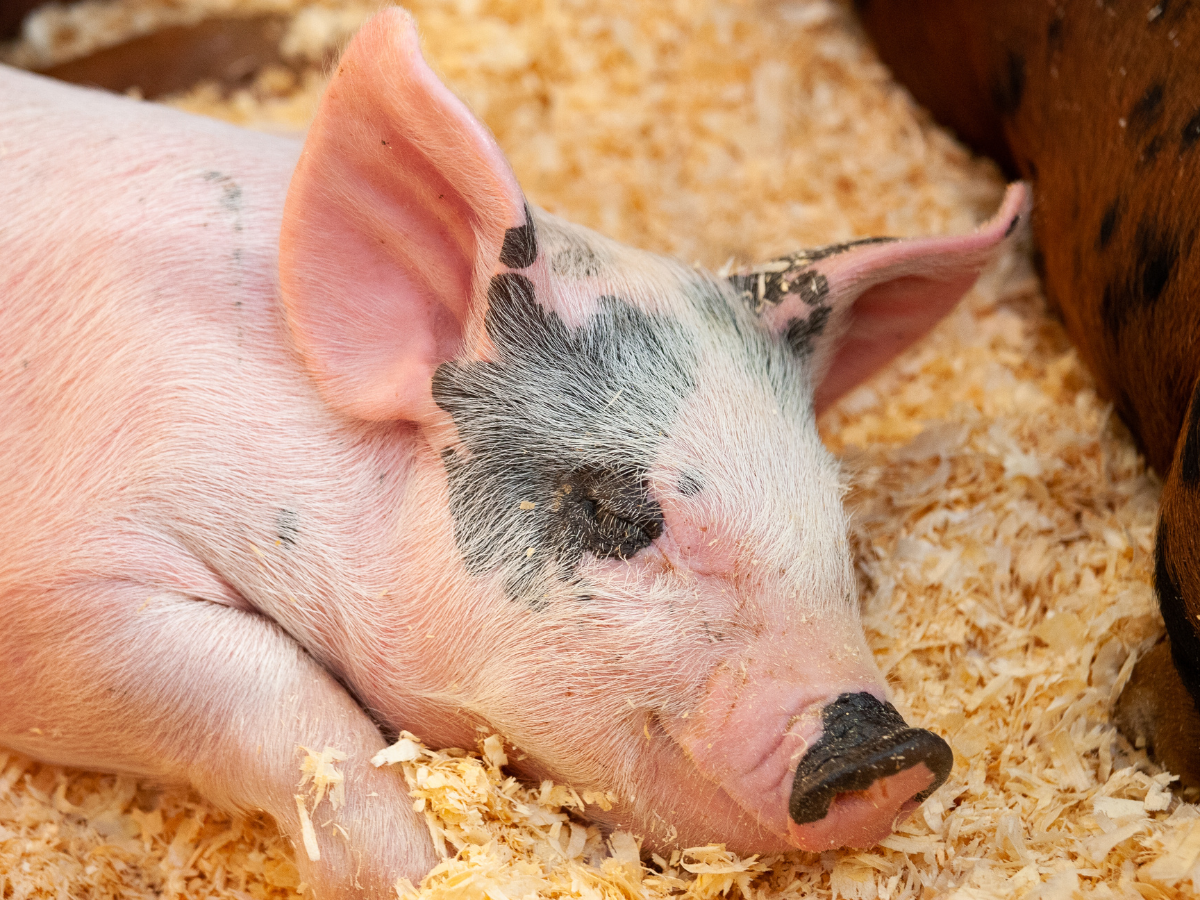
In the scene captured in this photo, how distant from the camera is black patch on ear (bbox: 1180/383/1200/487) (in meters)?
1.58

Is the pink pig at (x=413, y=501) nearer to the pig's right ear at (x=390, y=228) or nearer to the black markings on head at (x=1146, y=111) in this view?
the pig's right ear at (x=390, y=228)

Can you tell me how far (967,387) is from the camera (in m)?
2.47

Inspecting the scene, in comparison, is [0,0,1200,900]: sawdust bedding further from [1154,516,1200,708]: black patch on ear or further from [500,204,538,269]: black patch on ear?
[500,204,538,269]: black patch on ear

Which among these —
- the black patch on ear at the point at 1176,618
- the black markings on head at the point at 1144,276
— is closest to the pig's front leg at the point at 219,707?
the black patch on ear at the point at 1176,618

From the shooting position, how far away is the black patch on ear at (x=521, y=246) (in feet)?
4.93

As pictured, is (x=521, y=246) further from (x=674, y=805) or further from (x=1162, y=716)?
(x=1162, y=716)

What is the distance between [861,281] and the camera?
5.88 feet

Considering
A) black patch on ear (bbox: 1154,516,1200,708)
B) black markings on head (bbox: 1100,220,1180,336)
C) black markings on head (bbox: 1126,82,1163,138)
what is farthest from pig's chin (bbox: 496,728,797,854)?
black markings on head (bbox: 1126,82,1163,138)

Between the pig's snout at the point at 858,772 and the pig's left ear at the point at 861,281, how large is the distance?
2.11ft

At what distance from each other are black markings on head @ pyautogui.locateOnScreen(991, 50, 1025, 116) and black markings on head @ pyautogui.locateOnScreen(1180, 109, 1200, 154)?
71 cm

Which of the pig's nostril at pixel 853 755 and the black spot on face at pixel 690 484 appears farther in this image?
the black spot on face at pixel 690 484

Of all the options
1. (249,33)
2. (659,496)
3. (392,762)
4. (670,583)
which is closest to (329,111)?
(659,496)

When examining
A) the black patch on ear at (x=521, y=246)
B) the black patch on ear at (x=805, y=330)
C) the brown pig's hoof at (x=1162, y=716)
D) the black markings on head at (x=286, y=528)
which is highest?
the black patch on ear at (x=521, y=246)

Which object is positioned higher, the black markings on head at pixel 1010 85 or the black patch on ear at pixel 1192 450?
the black markings on head at pixel 1010 85
